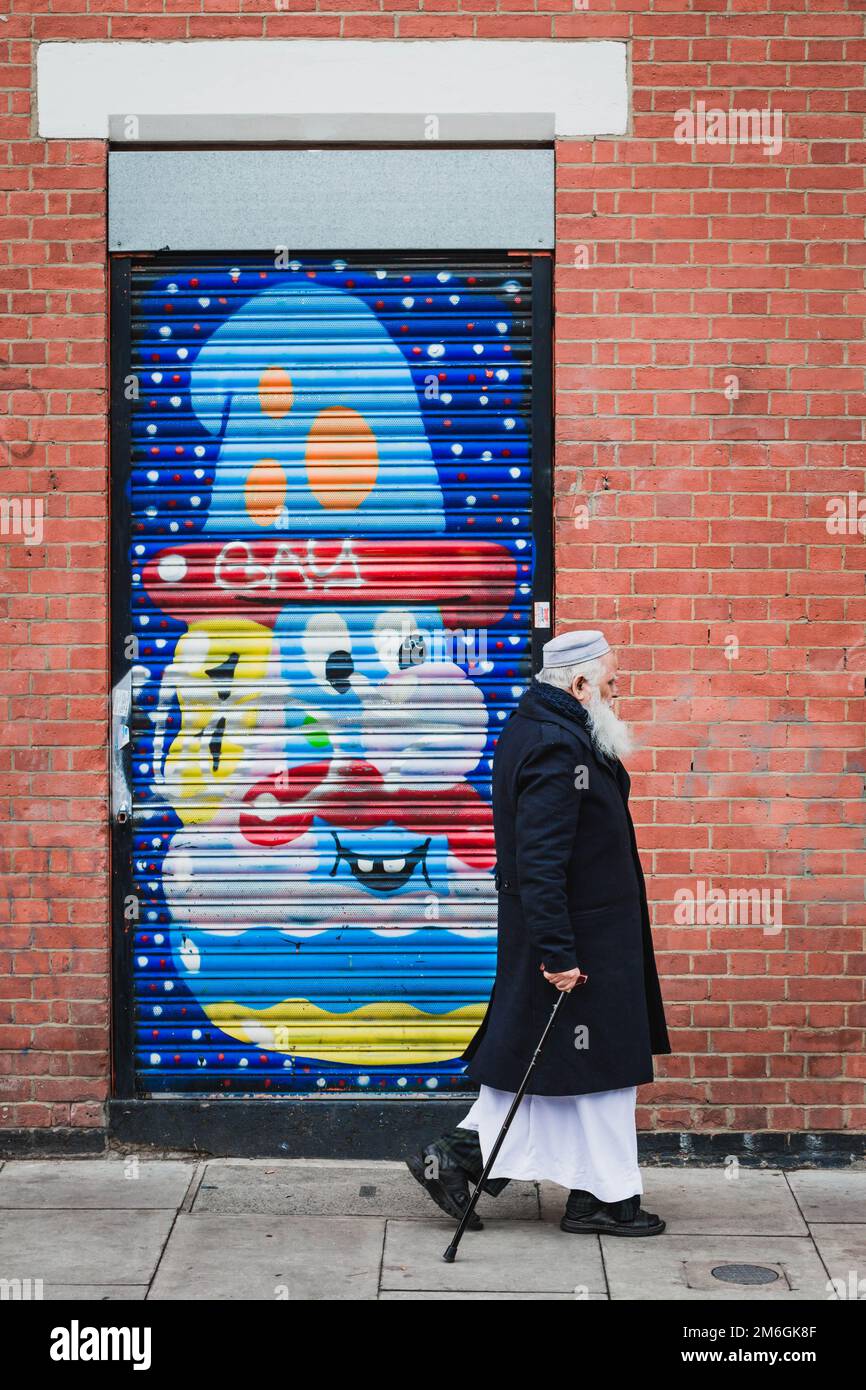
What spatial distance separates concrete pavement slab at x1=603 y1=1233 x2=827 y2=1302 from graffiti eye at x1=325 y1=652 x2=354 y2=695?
92.6 inches

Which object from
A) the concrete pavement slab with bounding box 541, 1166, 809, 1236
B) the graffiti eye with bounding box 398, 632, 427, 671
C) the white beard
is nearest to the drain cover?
the concrete pavement slab with bounding box 541, 1166, 809, 1236

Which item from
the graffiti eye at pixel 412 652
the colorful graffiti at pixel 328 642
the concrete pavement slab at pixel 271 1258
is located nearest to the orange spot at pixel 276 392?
the colorful graffiti at pixel 328 642

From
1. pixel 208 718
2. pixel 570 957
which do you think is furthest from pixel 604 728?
pixel 208 718

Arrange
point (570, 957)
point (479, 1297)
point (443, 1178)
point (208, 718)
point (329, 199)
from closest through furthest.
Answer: point (479, 1297) → point (570, 957) → point (443, 1178) → point (329, 199) → point (208, 718)

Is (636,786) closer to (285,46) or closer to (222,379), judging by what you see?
(222,379)

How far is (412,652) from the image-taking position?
6434 millimetres

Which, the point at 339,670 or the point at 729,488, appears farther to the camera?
the point at 339,670

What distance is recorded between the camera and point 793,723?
626cm

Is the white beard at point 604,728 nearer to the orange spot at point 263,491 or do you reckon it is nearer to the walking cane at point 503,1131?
the walking cane at point 503,1131

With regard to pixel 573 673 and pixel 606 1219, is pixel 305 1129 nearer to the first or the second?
pixel 606 1219

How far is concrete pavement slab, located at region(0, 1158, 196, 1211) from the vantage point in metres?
5.86

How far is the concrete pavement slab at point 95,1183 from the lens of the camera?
5863 mm

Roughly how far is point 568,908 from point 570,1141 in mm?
817

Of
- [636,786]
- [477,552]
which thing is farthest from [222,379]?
[636,786]
